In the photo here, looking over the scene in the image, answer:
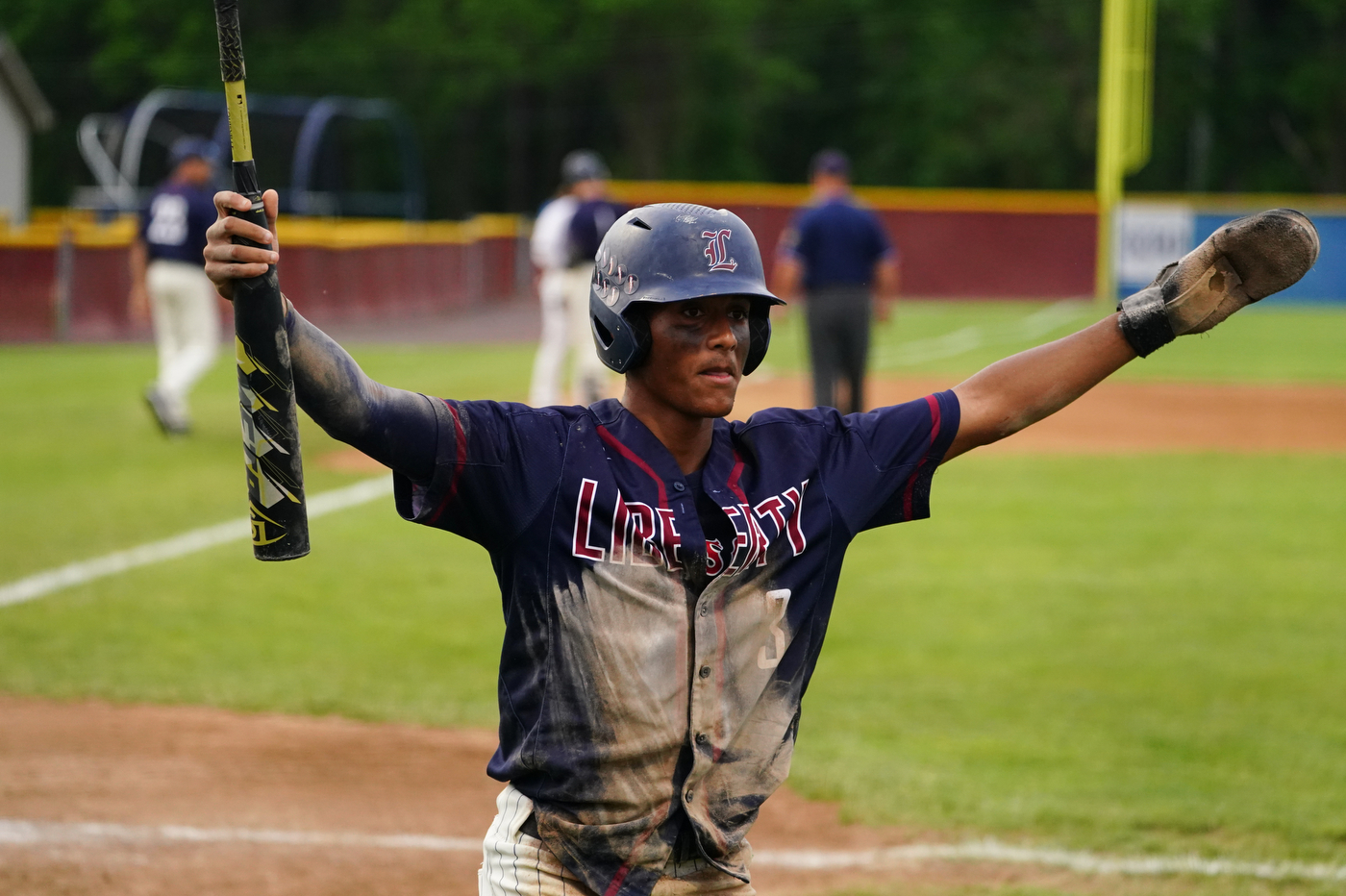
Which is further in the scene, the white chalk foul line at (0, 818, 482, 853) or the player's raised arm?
the white chalk foul line at (0, 818, 482, 853)

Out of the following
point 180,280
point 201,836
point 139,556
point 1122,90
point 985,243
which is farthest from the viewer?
point 985,243

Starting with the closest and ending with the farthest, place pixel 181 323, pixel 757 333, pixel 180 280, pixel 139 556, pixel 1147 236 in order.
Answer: pixel 757 333, pixel 139 556, pixel 180 280, pixel 181 323, pixel 1147 236

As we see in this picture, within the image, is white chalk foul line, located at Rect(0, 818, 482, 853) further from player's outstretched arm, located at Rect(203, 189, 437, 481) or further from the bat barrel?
the bat barrel

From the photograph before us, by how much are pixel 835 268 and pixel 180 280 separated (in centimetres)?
555

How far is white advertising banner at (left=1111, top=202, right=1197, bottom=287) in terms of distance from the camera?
34.8 metres

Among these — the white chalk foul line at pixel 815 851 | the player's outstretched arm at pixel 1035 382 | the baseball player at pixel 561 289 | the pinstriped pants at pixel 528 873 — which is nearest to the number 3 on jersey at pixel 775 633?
the pinstriped pants at pixel 528 873

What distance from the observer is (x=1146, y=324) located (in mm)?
3238

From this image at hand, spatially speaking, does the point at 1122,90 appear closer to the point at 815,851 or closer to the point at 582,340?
the point at 582,340

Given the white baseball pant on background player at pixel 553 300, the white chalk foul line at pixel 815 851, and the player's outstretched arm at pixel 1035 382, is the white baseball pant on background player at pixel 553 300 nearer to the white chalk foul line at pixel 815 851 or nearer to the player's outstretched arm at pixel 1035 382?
the white chalk foul line at pixel 815 851

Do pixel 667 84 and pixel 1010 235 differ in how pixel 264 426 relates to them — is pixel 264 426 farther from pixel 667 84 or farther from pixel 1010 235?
pixel 667 84

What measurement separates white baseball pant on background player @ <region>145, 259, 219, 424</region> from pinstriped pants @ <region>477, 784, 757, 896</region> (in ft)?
35.7

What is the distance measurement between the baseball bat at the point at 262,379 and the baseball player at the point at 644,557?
0.09 m

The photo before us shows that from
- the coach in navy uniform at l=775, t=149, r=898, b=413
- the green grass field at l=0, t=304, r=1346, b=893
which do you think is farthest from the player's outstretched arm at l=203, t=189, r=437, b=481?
the coach in navy uniform at l=775, t=149, r=898, b=413

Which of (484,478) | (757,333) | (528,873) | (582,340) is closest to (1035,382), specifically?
(757,333)
